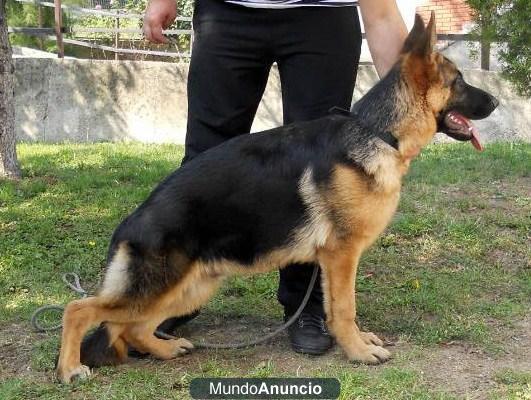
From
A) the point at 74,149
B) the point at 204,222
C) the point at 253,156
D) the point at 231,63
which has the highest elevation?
the point at 231,63

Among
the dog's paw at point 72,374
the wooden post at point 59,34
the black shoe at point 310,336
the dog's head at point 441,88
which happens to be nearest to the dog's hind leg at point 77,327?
the dog's paw at point 72,374

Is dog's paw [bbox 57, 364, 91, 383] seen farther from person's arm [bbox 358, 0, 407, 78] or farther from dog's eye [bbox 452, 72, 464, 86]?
dog's eye [bbox 452, 72, 464, 86]

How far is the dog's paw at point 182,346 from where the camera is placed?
416cm

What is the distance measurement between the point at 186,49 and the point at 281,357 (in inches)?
548

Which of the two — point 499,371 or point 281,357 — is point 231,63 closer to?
point 281,357

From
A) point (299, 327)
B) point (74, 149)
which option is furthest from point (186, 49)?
point (299, 327)

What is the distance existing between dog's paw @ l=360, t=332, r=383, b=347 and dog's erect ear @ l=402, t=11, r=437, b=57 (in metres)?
1.57

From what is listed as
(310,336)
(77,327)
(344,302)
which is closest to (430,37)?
(344,302)

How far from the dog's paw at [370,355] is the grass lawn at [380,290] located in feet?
0.17

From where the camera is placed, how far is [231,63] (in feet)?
13.9

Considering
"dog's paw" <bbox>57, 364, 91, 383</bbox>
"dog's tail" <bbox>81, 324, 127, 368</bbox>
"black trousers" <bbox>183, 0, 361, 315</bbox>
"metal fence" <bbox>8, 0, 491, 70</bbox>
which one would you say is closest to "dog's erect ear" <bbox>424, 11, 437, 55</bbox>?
"black trousers" <bbox>183, 0, 361, 315</bbox>

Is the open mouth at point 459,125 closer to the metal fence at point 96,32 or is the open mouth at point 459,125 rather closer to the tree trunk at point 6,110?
the tree trunk at point 6,110

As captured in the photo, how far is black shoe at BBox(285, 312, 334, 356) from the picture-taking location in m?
4.17

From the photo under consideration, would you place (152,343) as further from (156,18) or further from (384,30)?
(384,30)
